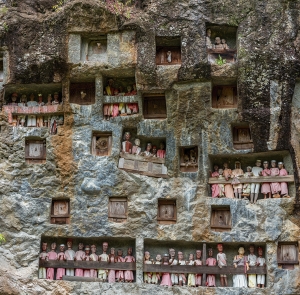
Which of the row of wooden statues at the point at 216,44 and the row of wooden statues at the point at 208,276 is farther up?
the row of wooden statues at the point at 216,44

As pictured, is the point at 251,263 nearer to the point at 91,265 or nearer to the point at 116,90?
the point at 91,265

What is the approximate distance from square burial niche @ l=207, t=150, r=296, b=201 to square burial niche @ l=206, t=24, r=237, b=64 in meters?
3.31

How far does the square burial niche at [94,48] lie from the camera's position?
2138 centimetres

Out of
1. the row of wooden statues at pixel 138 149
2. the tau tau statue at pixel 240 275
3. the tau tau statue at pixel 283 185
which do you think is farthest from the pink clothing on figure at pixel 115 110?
the tau tau statue at pixel 240 275

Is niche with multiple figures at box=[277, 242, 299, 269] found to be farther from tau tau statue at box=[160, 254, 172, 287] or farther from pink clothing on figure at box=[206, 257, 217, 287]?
tau tau statue at box=[160, 254, 172, 287]

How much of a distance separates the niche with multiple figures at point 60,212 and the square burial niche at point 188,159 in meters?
4.04

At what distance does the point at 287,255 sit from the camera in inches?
773

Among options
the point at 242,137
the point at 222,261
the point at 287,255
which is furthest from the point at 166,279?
the point at 242,137

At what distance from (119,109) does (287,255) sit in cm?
737

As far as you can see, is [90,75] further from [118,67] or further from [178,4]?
[178,4]

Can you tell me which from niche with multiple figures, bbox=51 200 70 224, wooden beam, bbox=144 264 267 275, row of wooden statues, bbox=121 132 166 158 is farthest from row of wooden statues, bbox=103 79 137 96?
wooden beam, bbox=144 264 267 275

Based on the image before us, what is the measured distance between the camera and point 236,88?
69.7ft

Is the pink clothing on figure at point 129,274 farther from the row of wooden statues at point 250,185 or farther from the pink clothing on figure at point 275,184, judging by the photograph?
the pink clothing on figure at point 275,184

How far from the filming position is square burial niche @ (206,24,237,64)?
69.2 ft
